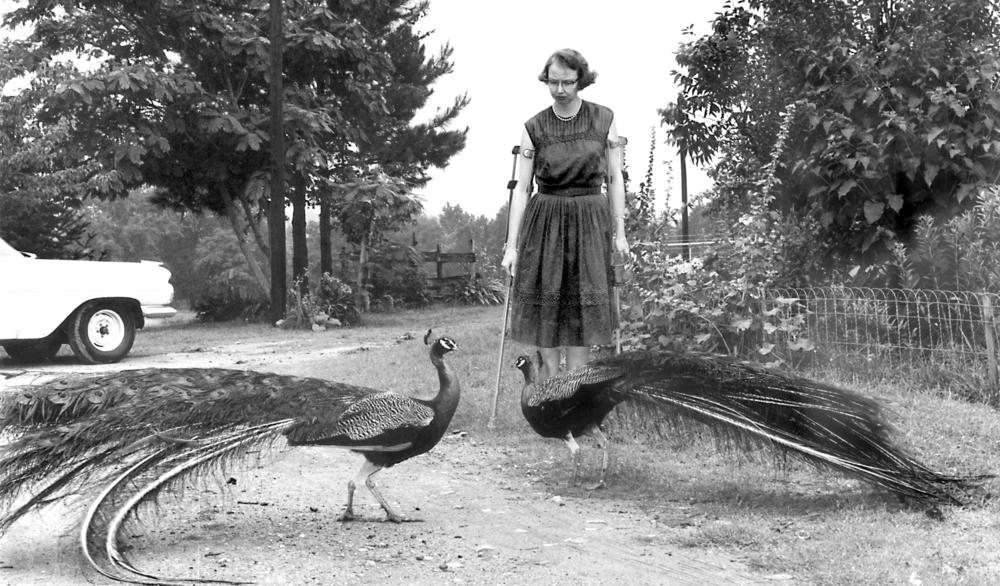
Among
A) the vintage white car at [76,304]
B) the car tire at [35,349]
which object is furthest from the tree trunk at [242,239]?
the car tire at [35,349]

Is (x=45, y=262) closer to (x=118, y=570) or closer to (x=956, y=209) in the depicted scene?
(x=118, y=570)

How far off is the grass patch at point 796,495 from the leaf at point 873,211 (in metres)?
1.57

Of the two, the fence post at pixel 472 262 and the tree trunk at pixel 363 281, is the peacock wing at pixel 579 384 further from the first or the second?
the fence post at pixel 472 262

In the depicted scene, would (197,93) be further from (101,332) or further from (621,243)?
(621,243)

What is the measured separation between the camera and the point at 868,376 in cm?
805

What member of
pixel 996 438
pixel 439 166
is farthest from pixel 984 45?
pixel 439 166

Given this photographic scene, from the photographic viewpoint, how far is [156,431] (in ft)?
14.1

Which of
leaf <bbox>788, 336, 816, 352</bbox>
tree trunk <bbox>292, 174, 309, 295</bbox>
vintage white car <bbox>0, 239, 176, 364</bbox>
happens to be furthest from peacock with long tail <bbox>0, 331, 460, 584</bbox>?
tree trunk <bbox>292, 174, 309, 295</bbox>

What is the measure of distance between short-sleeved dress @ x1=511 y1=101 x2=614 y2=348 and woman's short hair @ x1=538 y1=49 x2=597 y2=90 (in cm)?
18

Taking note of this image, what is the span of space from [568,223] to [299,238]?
1506cm

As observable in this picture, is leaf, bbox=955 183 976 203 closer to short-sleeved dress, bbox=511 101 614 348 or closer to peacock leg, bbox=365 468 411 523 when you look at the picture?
short-sleeved dress, bbox=511 101 614 348

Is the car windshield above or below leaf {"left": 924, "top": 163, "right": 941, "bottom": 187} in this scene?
below

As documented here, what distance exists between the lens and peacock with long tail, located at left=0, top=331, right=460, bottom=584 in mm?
4062

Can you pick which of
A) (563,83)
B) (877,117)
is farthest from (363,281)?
(563,83)
